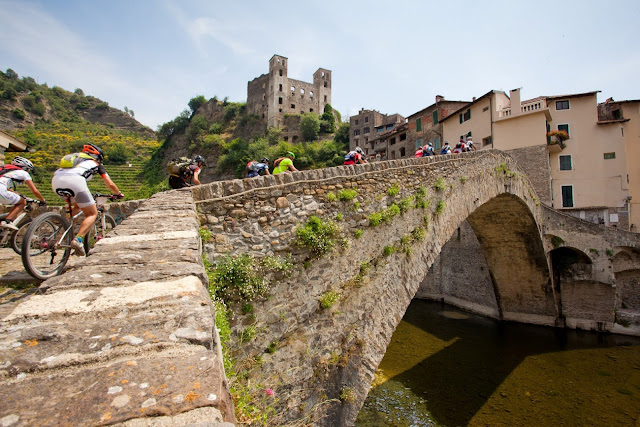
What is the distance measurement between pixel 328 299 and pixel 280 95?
163 feet

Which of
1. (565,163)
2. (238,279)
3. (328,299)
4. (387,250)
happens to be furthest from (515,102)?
(238,279)

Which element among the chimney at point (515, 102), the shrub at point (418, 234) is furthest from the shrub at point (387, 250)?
the chimney at point (515, 102)

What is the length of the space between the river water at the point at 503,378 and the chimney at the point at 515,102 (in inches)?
555

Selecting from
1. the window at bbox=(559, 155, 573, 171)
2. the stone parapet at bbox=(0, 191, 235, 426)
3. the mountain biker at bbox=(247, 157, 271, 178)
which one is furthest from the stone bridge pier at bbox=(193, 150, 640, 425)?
the window at bbox=(559, 155, 573, 171)

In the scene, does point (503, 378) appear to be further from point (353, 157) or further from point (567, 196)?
point (567, 196)

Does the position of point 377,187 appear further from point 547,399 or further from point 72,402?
point 547,399

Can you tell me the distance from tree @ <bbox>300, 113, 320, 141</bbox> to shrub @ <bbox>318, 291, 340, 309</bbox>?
43.4 metres

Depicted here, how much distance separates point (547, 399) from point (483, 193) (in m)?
7.16

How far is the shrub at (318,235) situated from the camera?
5387 mm

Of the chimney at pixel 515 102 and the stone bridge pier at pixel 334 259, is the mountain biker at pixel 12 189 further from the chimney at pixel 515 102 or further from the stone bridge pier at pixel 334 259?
the chimney at pixel 515 102

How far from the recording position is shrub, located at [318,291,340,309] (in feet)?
18.2

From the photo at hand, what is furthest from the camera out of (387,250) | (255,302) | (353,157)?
(353,157)

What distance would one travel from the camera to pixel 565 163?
72.5 feet

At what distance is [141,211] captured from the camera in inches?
155
